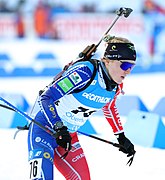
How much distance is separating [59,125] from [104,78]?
36 centimetres

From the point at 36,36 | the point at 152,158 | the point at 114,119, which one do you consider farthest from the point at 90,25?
the point at 114,119

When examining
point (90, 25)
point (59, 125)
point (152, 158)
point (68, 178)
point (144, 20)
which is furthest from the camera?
point (90, 25)

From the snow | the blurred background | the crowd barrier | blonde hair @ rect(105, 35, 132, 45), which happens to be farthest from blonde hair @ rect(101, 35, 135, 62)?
the blurred background

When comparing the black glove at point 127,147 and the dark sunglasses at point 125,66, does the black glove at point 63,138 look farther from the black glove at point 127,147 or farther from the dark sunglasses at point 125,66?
the black glove at point 127,147

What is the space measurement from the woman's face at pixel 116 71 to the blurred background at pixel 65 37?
5756 mm

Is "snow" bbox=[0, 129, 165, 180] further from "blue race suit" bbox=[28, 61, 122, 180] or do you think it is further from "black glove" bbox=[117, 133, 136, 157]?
"blue race suit" bbox=[28, 61, 122, 180]

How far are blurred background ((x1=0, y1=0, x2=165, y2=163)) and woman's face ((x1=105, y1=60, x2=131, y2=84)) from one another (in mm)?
5756

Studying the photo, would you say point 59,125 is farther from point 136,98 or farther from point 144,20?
point 144,20

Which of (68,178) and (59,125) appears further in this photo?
(68,178)

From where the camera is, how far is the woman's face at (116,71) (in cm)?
313

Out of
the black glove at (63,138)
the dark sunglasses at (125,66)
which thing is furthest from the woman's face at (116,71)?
the black glove at (63,138)

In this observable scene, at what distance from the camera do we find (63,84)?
3.12 meters

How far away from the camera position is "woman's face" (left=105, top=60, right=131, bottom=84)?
313 cm

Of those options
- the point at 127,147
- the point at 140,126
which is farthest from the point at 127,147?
the point at 140,126
